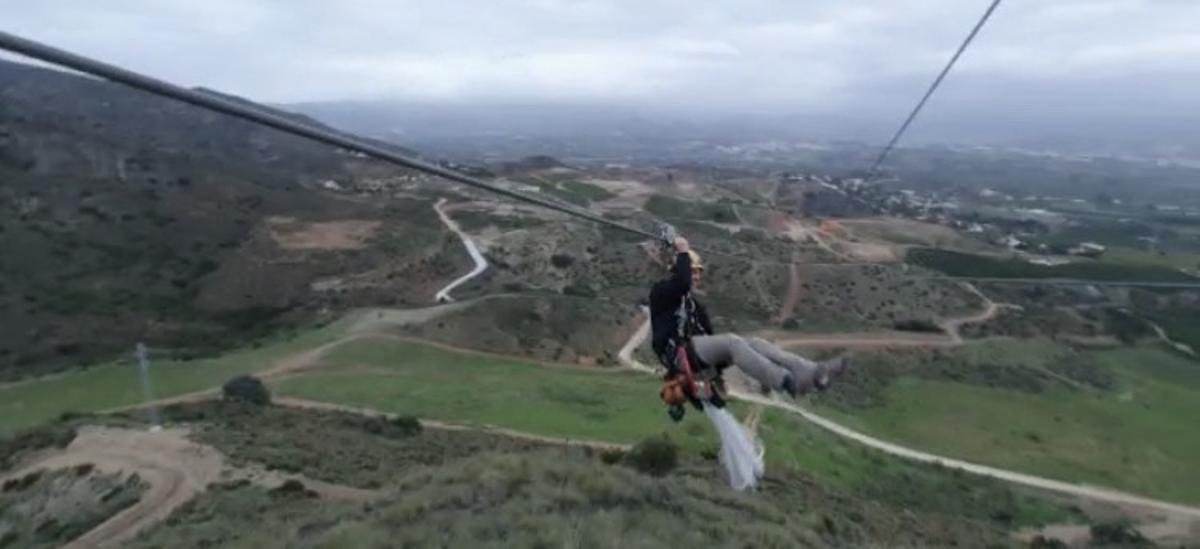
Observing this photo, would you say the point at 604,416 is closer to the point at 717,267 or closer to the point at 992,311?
the point at 717,267

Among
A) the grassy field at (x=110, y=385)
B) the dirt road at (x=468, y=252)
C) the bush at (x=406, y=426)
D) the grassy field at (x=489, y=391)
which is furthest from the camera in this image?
the dirt road at (x=468, y=252)

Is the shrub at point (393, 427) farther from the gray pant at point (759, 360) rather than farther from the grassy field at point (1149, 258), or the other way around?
the grassy field at point (1149, 258)

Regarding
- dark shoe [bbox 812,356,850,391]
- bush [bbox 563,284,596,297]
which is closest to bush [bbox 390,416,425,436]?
dark shoe [bbox 812,356,850,391]

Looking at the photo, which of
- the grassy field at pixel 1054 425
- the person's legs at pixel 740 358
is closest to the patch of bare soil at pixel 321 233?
the grassy field at pixel 1054 425

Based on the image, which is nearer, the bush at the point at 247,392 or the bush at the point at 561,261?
the bush at the point at 247,392

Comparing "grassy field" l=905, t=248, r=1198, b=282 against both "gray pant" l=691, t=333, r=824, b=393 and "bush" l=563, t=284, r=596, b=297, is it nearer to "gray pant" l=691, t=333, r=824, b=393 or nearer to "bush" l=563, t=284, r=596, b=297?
"bush" l=563, t=284, r=596, b=297

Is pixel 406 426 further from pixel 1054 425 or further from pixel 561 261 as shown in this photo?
pixel 561 261

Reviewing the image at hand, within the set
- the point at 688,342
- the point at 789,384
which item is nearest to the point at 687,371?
the point at 688,342

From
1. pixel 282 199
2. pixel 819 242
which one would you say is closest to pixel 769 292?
pixel 819 242

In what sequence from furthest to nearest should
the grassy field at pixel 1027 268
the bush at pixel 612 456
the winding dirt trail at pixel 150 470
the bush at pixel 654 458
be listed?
1. the grassy field at pixel 1027 268
2. the bush at pixel 612 456
3. the bush at pixel 654 458
4. the winding dirt trail at pixel 150 470
